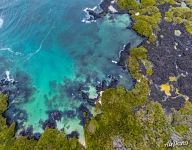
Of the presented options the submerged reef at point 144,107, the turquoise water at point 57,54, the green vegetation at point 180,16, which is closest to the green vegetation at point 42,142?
the submerged reef at point 144,107

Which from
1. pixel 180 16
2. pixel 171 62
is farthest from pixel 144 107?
pixel 180 16

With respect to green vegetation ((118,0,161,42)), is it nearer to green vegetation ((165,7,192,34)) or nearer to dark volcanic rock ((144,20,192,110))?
dark volcanic rock ((144,20,192,110))

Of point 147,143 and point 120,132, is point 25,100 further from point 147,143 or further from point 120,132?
point 147,143

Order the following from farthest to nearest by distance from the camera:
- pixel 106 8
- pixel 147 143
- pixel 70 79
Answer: pixel 106 8 < pixel 70 79 < pixel 147 143

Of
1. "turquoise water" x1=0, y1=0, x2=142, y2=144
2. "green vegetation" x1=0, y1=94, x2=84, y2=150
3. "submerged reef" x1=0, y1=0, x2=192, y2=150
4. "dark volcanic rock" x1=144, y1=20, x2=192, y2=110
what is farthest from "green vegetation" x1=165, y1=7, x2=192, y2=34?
"green vegetation" x1=0, y1=94, x2=84, y2=150

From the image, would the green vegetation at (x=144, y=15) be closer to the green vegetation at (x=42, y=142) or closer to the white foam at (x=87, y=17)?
the white foam at (x=87, y=17)

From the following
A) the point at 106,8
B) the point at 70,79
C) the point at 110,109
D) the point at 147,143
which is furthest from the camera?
the point at 106,8

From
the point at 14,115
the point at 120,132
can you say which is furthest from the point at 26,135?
the point at 120,132
